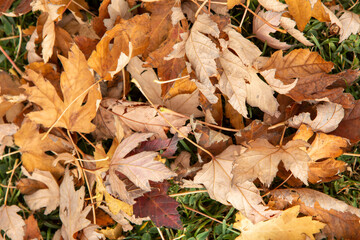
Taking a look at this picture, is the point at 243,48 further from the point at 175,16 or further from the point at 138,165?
the point at 138,165

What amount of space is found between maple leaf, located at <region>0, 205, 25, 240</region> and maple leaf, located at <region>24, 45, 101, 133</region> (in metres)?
0.44

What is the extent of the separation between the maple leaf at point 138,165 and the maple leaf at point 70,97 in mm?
167

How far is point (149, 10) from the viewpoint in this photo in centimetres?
123

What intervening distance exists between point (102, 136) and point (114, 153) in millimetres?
158

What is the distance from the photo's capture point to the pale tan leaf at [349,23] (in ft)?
4.18

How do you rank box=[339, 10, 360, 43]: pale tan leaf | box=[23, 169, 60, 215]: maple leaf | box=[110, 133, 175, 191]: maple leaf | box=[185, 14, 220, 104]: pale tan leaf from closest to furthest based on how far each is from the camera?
box=[185, 14, 220, 104]: pale tan leaf < box=[110, 133, 175, 191]: maple leaf < box=[339, 10, 360, 43]: pale tan leaf < box=[23, 169, 60, 215]: maple leaf

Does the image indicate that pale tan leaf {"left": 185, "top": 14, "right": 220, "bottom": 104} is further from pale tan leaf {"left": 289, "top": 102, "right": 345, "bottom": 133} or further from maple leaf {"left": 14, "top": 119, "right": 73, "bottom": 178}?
maple leaf {"left": 14, "top": 119, "right": 73, "bottom": 178}

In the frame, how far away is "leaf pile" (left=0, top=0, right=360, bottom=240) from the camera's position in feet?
3.78

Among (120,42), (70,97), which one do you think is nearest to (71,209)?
(70,97)

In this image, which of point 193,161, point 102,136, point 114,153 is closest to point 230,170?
point 193,161

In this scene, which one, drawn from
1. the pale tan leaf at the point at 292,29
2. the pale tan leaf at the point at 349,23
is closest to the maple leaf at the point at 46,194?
the pale tan leaf at the point at 292,29

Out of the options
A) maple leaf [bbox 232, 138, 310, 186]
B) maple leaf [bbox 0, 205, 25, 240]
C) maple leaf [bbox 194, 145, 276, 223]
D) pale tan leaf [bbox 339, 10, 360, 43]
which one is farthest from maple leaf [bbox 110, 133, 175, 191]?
pale tan leaf [bbox 339, 10, 360, 43]

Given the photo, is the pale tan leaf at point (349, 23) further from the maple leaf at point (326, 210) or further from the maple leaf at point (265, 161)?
the maple leaf at point (326, 210)

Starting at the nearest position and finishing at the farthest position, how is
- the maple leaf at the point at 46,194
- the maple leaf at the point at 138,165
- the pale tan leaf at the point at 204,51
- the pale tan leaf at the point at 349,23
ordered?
the pale tan leaf at the point at 204,51 < the maple leaf at the point at 138,165 < the pale tan leaf at the point at 349,23 < the maple leaf at the point at 46,194
